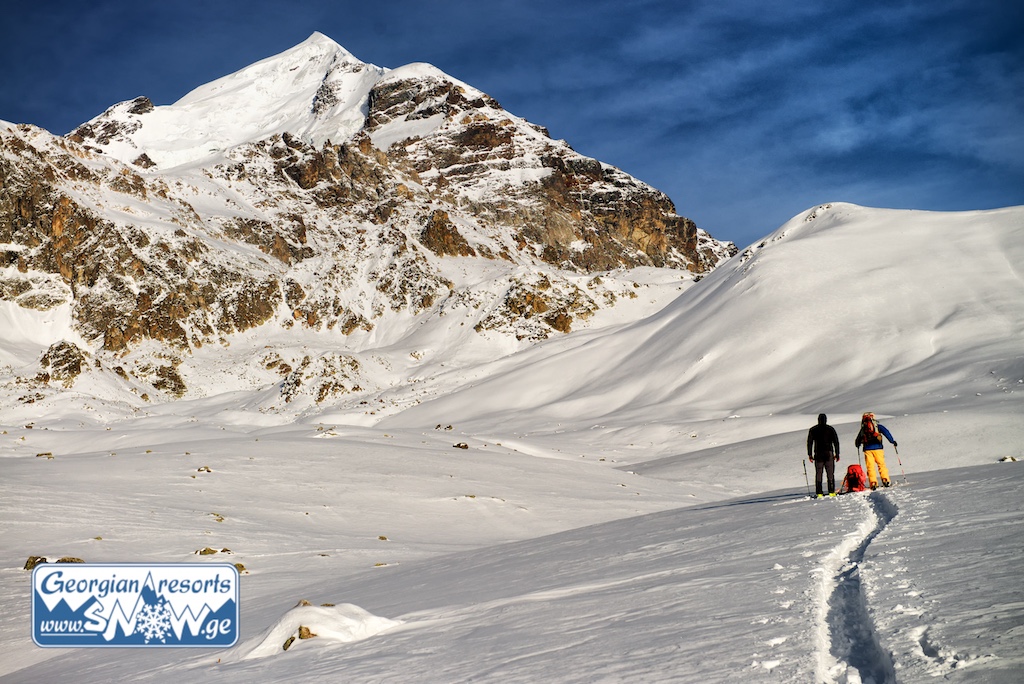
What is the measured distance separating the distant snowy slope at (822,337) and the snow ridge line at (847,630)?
99.6ft

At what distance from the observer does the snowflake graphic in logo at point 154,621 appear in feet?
26.4

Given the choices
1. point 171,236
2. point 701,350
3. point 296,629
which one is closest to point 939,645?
point 296,629

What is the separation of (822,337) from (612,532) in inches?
1787

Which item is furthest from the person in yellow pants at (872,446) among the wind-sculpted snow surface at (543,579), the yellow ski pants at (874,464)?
the wind-sculpted snow surface at (543,579)

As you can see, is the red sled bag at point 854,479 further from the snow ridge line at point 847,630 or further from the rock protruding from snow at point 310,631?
the rock protruding from snow at point 310,631

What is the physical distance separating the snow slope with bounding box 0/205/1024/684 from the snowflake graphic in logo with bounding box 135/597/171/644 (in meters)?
0.26

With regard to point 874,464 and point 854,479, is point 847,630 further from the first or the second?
point 874,464

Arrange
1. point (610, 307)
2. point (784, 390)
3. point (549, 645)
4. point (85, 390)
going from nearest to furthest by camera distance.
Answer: point (549, 645), point (784, 390), point (85, 390), point (610, 307)

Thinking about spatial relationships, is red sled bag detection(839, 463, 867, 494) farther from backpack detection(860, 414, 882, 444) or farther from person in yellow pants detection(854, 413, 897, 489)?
backpack detection(860, 414, 882, 444)

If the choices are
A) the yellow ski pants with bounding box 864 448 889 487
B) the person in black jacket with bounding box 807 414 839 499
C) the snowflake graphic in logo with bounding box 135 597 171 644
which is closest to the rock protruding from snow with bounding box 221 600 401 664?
the snowflake graphic in logo with bounding box 135 597 171 644

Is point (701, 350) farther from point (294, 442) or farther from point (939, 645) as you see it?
point (939, 645)

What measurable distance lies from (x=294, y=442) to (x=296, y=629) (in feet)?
59.4

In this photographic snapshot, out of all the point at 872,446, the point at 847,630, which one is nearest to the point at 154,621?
the point at 847,630

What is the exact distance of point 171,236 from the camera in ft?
459
